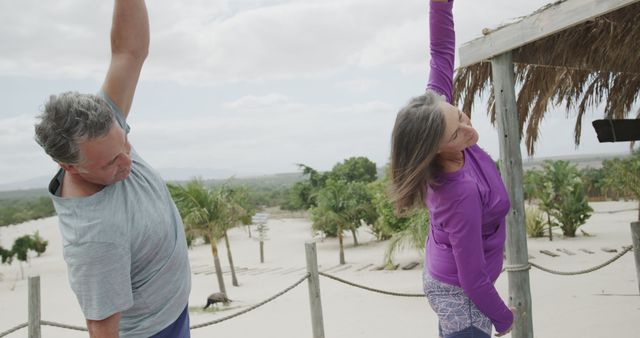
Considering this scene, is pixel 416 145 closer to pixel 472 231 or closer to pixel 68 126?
pixel 472 231

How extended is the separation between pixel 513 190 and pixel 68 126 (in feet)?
11.0

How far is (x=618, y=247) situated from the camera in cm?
1222

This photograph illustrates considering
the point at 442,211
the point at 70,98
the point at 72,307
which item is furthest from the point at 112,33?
the point at 72,307

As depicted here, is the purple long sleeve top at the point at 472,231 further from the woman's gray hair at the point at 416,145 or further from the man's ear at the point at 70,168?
the man's ear at the point at 70,168

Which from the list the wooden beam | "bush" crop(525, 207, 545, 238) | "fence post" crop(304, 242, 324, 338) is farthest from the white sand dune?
the wooden beam

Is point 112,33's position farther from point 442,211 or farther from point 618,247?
point 618,247

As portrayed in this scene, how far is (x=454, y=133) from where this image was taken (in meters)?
1.50

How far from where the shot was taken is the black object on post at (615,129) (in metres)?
4.79

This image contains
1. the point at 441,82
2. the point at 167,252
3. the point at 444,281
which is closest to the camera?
the point at 167,252

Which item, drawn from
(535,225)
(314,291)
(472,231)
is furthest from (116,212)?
(535,225)

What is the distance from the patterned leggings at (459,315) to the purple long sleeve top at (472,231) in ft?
0.11

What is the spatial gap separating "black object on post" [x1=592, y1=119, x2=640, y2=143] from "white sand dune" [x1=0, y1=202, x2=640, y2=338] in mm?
2007

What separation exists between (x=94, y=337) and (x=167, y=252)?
29 cm

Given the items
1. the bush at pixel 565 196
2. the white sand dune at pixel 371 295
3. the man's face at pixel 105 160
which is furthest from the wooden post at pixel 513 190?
the bush at pixel 565 196
